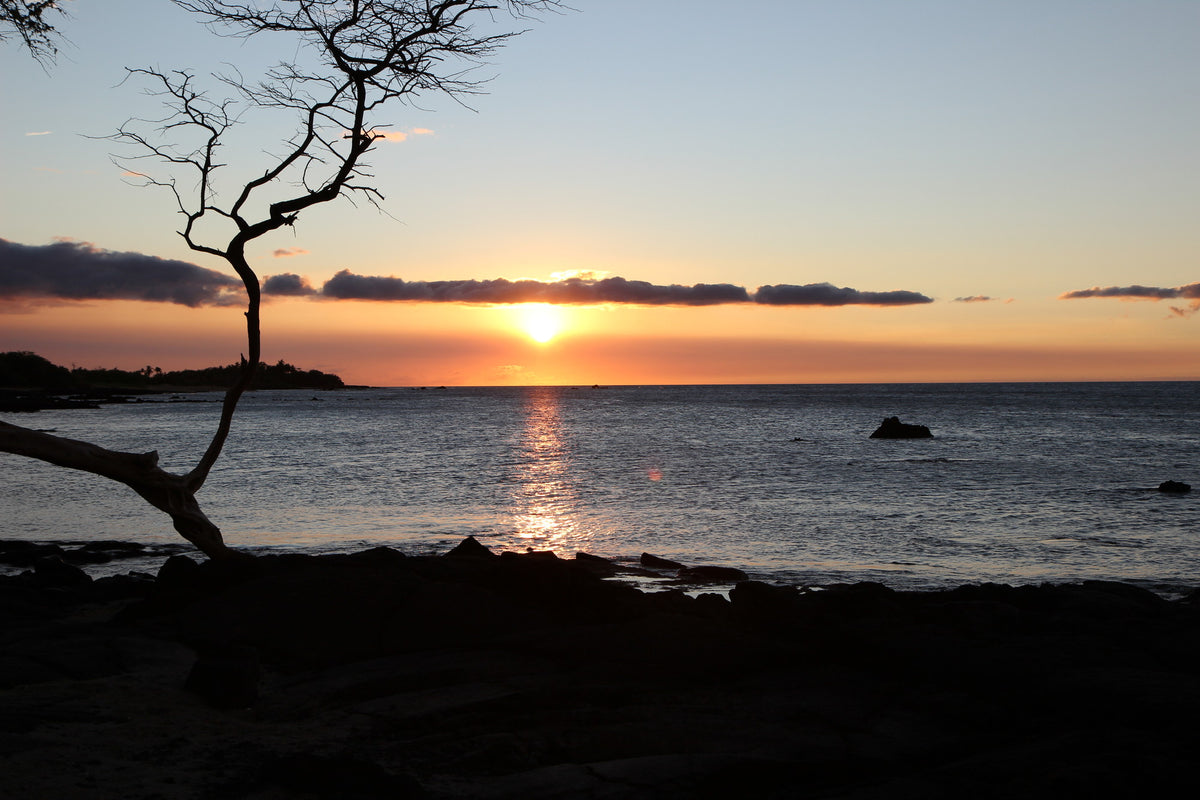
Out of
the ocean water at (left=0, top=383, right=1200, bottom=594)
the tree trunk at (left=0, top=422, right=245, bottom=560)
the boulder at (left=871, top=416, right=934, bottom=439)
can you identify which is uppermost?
the tree trunk at (left=0, top=422, right=245, bottom=560)

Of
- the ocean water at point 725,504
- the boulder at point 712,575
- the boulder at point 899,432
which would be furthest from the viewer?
the boulder at point 899,432

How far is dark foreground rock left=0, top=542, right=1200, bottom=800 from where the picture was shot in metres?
6.79

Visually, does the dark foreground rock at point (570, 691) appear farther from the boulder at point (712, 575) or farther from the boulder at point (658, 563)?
the boulder at point (658, 563)

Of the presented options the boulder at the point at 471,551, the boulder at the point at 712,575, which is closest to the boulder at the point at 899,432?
the boulder at the point at 712,575

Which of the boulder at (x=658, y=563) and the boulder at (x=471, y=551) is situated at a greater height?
the boulder at (x=471, y=551)

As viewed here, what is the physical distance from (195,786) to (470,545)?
1015cm

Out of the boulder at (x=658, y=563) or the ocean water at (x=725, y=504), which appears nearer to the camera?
the boulder at (x=658, y=563)

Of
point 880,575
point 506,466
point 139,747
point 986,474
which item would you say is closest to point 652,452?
point 506,466

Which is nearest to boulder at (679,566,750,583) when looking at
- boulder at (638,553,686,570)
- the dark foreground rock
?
boulder at (638,553,686,570)

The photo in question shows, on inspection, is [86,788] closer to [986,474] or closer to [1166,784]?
[1166,784]

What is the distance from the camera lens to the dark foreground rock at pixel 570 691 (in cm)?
679

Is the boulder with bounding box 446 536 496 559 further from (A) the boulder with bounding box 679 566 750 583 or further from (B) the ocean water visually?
(B) the ocean water

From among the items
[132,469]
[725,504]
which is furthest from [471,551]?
[725,504]

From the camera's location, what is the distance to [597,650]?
10031mm
